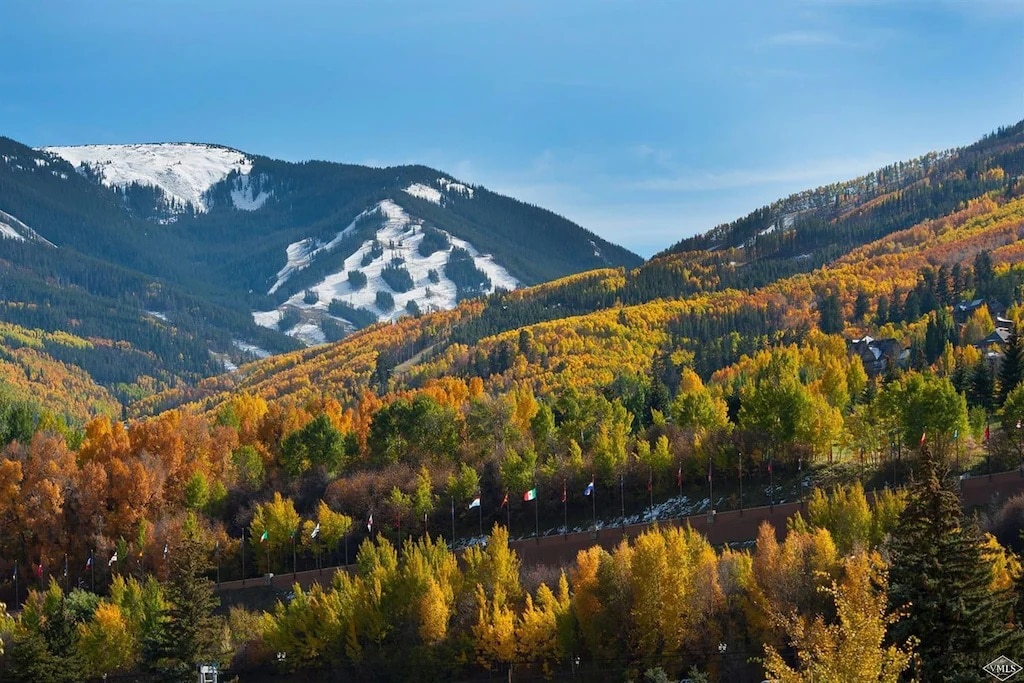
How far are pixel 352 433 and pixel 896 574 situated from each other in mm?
96467

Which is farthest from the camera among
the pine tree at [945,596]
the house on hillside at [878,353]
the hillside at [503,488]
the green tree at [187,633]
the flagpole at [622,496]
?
the house on hillside at [878,353]

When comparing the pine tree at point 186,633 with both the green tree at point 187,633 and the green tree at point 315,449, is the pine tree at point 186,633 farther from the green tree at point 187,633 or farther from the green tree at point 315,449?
the green tree at point 315,449

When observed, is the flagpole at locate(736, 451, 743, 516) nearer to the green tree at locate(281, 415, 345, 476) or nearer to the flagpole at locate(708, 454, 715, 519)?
the flagpole at locate(708, 454, 715, 519)

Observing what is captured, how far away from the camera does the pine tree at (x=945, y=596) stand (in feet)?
192

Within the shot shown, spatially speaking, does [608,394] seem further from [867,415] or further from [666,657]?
[666,657]

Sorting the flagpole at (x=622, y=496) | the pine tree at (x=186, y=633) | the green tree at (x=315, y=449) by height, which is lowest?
the pine tree at (x=186, y=633)

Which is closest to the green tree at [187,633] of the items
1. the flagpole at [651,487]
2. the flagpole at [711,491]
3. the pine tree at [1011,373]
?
the flagpole at [651,487]

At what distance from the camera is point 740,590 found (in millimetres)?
92125

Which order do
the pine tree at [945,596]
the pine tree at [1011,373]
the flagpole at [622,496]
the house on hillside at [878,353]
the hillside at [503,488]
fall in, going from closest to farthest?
the pine tree at [945,596], the hillside at [503,488], the flagpole at [622,496], the pine tree at [1011,373], the house on hillside at [878,353]

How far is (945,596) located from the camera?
6059 centimetres

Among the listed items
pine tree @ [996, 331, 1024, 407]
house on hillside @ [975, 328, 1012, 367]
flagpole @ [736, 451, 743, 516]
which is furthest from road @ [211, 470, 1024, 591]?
house on hillside @ [975, 328, 1012, 367]

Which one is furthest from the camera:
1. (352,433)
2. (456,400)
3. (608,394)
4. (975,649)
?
(456,400)

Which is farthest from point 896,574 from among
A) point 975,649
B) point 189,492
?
point 189,492

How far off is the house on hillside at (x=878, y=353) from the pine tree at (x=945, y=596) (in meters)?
121
